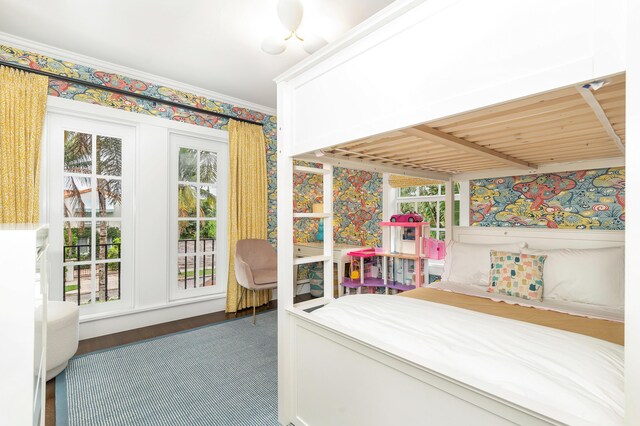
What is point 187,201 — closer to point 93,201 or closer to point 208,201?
point 208,201

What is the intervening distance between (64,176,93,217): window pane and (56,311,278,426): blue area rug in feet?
4.56

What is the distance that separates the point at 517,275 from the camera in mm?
2232

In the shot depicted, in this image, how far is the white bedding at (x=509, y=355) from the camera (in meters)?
0.91

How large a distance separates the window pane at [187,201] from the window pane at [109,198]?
621mm

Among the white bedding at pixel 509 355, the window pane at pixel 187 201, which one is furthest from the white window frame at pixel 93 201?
the white bedding at pixel 509 355

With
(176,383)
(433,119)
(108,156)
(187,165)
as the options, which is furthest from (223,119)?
(433,119)

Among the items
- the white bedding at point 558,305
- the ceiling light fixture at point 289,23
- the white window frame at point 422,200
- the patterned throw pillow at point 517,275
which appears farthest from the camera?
the white window frame at point 422,200

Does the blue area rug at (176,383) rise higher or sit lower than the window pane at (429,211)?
lower

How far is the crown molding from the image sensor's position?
2.76 m

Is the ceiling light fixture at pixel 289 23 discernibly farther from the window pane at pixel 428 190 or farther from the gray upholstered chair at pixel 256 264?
the window pane at pixel 428 190

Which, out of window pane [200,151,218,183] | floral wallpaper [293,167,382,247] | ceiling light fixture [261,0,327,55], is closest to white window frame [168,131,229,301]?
window pane [200,151,218,183]

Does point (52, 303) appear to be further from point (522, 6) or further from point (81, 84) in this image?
point (522, 6)

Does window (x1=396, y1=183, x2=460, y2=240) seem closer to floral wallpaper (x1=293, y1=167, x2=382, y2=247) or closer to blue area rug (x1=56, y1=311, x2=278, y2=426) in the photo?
floral wallpaper (x1=293, y1=167, x2=382, y2=247)

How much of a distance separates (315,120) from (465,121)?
731mm
